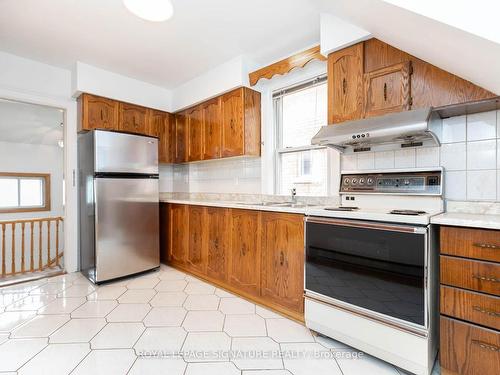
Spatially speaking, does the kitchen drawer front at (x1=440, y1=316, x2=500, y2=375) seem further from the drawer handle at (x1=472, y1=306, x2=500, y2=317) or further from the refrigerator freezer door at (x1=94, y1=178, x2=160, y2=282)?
the refrigerator freezer door at (x1=94, y1=178, x2=160, y2=282)

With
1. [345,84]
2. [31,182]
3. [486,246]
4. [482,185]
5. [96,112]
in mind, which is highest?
[96,112]

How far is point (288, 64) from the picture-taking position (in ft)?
7.88

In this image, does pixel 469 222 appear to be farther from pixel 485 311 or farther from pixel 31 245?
pixel 31 245

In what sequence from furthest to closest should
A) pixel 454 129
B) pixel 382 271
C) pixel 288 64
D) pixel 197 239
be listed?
pixel 197 239 → pixel 288 64 → pixel 454 129 → pixel 382 271

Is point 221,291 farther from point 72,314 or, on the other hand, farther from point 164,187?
point 164,187

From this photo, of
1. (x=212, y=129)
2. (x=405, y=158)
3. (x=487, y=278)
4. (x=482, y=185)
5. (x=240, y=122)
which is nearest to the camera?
(x=487, y=278)

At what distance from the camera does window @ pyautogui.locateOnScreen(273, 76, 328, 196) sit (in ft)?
8.14

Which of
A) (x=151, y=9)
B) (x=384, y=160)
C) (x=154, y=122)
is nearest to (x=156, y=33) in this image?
(x=151, y=9)

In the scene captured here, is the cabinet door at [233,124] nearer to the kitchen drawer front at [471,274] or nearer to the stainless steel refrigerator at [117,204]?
the stainless steel refrigerator at [117,204]

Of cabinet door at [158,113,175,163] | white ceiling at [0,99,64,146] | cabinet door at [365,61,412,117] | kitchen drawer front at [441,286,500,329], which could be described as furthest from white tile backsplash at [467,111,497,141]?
white ceiling at [0,99,64,146]

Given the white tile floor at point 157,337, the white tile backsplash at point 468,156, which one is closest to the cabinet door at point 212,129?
the white tile floor at point 157,337

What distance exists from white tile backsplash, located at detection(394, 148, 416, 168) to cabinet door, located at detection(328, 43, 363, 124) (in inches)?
16.0

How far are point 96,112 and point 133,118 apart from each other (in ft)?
1.40

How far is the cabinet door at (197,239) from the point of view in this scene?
9.22 feet
